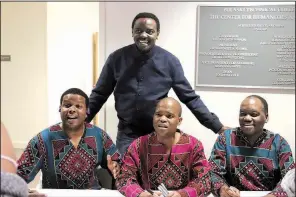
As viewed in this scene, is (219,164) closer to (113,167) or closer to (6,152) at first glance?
(113,167)

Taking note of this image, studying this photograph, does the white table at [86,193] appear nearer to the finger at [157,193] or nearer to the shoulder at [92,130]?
the finger at [157,193]

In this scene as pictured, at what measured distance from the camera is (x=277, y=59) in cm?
222

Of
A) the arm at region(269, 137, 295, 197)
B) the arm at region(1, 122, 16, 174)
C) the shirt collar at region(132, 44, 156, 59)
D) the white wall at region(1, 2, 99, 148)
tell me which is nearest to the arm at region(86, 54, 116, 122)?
the shirt collar at region(132, 44, 156, 59)

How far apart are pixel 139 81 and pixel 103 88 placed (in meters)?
0.21

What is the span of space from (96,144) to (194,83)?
97cm

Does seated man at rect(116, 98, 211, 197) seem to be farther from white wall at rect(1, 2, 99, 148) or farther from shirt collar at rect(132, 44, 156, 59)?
white wall at rect(1, 2, 99, 148)

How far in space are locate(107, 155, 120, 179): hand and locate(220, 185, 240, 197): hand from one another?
17.7 inches

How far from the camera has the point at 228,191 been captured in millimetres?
1396

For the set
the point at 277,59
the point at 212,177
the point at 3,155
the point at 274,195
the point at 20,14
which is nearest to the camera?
the point at 3,155

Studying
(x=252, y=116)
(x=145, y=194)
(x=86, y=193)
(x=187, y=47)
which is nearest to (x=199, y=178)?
(x=145, y=194)

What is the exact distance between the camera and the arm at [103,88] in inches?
70.7

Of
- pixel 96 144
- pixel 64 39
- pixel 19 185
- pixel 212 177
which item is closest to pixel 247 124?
pixel 212 177

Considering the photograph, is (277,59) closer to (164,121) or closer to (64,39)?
(164,121)

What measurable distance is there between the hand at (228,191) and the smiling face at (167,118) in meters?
0.30
